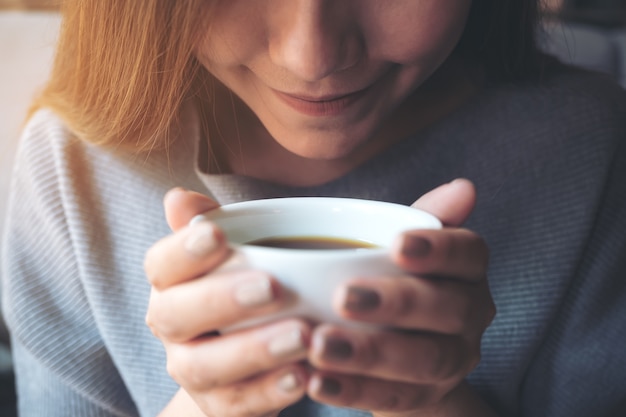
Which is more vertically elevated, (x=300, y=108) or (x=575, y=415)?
(x=300, y=108)

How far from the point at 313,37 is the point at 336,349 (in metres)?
0.30

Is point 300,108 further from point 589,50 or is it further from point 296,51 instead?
point 589,50

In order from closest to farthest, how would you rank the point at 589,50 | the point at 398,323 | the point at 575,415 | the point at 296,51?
1. the point at 398,323
2. the point at 296,51
3. the point at 575,415
4. the point at 589,50

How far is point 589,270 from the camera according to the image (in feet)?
2.77

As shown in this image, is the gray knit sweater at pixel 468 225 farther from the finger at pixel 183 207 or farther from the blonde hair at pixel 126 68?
the finger at pixel 183 207

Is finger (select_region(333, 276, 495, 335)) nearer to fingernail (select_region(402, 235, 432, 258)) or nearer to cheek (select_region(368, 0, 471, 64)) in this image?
fingernail (select_region(402, 235, 432, 258))

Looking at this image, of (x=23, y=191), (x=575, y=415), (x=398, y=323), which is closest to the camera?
(x=398, y=323)

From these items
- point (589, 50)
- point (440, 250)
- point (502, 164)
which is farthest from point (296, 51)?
point (589, 50)

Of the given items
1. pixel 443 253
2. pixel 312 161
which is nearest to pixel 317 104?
pixel 312 161

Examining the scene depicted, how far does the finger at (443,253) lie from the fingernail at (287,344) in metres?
0.07

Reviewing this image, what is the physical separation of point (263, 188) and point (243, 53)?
0.78 ft

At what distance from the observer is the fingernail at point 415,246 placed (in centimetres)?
39

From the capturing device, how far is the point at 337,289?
381mm

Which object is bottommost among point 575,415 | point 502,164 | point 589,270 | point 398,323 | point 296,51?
point 575,415
